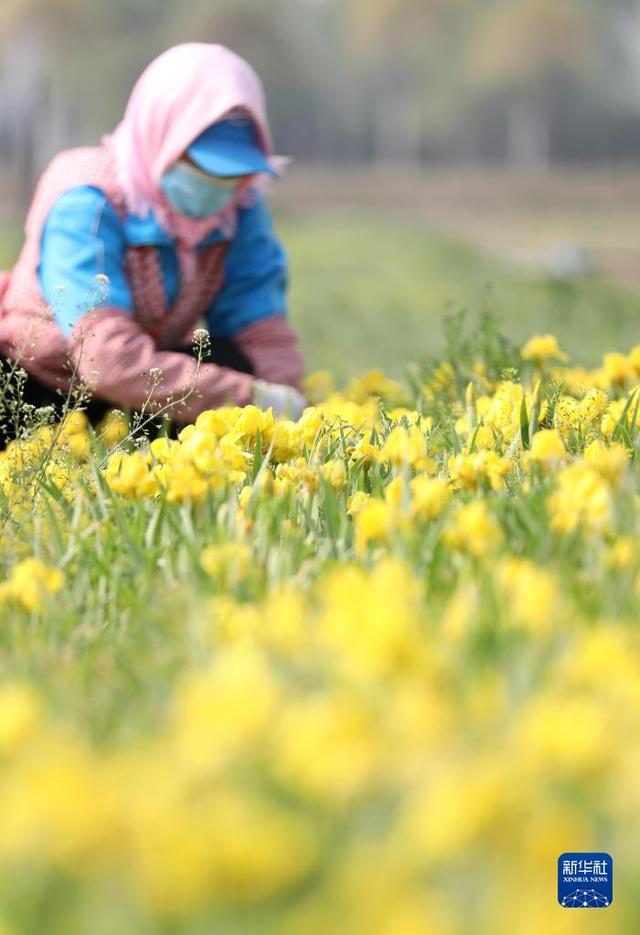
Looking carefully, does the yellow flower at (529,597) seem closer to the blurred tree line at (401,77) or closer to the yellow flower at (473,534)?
the yellow flower at (473,534)

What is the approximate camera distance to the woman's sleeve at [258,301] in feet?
12.0

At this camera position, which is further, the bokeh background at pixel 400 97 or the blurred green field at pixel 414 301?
the bokeh background at pixel 400 97

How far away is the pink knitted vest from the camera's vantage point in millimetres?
3229

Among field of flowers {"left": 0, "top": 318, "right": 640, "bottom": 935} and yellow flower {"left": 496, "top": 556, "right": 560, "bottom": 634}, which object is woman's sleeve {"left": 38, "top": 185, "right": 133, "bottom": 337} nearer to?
field of flowers {"left": 0, "top": 318, "right": 640, "bottom": 935}

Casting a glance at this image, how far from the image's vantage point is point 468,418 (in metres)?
2.58

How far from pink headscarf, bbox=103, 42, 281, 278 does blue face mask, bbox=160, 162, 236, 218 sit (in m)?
0.03

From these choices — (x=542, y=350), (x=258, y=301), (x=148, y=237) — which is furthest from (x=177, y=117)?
(x=542, y=350)

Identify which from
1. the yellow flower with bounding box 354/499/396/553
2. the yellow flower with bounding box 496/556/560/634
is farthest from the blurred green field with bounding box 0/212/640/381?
the yellow flower with bounding box 496/556/560/634

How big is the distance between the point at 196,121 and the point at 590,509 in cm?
180

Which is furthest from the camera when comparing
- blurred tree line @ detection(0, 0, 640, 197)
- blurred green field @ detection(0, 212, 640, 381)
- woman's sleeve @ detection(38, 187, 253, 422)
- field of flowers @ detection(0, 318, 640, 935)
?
blurred tree line @ detection(0, 0, 640, 197)

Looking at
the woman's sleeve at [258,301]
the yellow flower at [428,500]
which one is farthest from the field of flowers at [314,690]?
the woman's sleeve at [258,301]

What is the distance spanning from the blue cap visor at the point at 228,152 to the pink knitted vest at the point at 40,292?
0.26 m

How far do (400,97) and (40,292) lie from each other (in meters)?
46.5

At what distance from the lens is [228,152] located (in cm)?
317
